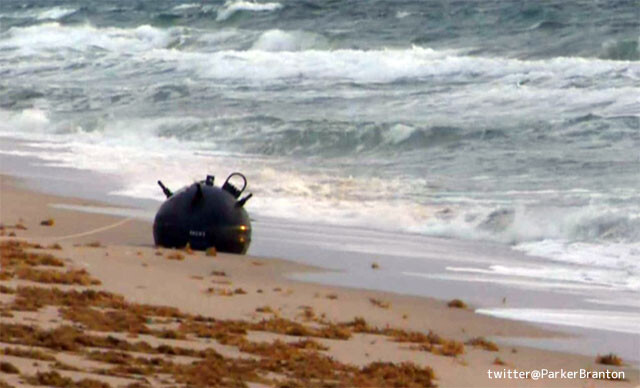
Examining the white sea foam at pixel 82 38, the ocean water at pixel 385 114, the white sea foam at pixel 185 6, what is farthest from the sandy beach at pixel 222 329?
the white sea foam at pixel 185 6

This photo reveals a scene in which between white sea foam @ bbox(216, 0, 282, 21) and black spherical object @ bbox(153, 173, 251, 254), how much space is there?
1598 inches

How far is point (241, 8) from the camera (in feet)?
183

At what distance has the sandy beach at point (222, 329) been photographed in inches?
346

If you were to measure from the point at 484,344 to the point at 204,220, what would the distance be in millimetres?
4072

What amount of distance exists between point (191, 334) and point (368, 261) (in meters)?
4.51

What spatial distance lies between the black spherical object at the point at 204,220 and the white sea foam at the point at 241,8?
133 ft

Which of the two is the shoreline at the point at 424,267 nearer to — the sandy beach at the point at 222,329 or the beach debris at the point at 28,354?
the sandy beach at the point at 222,329

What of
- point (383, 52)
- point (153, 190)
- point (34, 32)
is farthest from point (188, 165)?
point (34, 32)

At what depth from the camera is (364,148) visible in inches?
966

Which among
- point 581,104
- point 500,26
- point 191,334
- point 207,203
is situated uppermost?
point 500,26

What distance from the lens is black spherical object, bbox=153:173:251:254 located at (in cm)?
1384

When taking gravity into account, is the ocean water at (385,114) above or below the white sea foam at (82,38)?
below

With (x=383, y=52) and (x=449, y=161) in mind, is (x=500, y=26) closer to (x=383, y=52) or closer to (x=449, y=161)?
(x=383, y=52)

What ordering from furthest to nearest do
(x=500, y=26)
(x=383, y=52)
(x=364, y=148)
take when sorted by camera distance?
(x=500, y=26)
(x=383, y=52)
(x=364, y=148)
